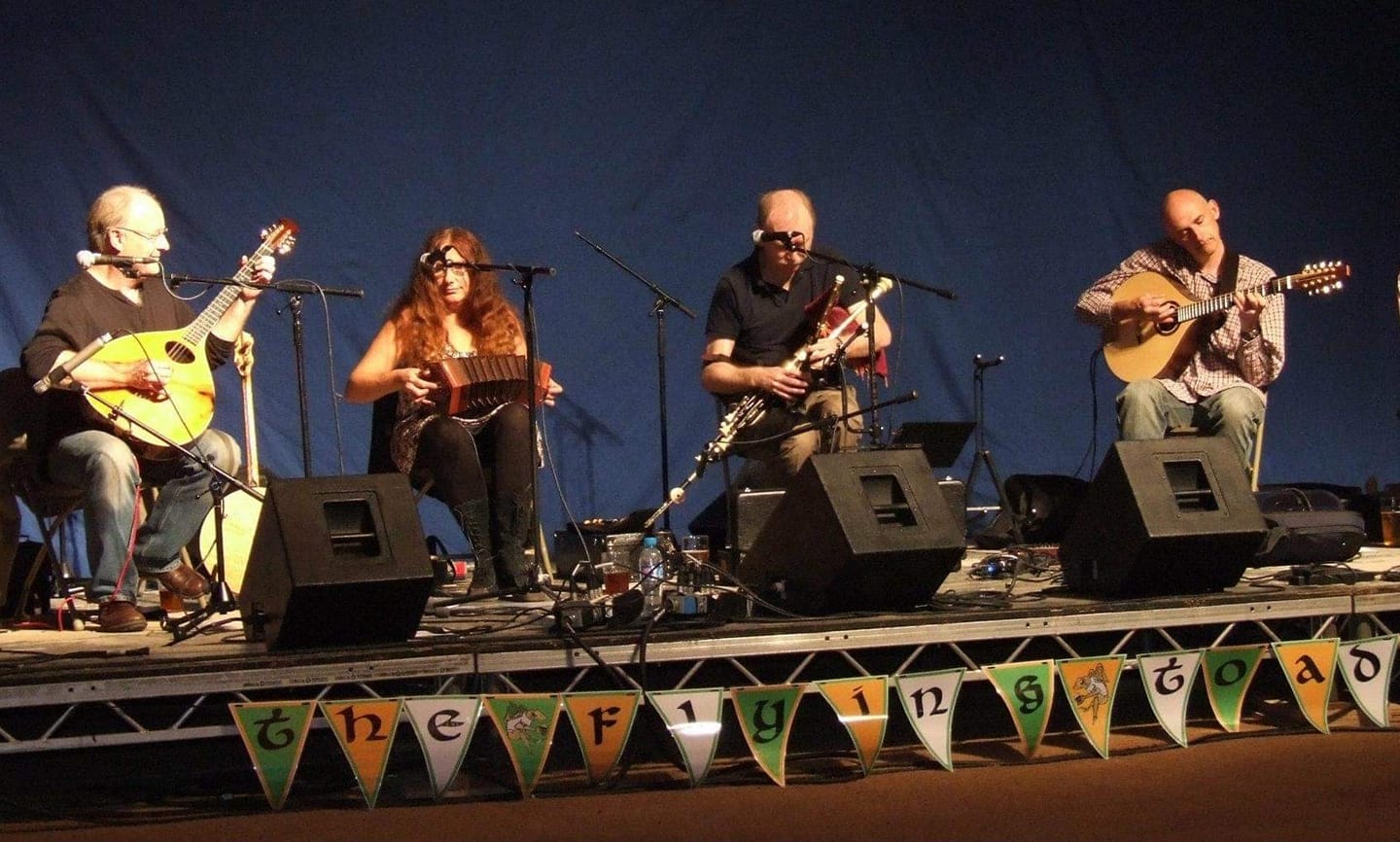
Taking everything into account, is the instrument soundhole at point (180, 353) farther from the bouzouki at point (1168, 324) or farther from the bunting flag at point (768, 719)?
the bouzouki at point (1168, 324)

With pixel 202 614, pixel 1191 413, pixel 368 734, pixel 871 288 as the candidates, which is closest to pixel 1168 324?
pixel 1191 413

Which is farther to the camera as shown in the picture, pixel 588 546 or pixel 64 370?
pixel 588 546

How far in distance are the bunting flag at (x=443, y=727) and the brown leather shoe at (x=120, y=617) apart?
3.40ft

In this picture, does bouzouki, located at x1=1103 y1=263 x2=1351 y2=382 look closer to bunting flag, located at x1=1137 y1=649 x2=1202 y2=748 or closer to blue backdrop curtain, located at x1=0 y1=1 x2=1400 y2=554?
blue backdrop curtain, located at x1=0 y1=1 x2=1400 y2=554

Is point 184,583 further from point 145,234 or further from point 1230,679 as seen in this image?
point 1230,679

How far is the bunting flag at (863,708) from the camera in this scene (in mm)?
3281

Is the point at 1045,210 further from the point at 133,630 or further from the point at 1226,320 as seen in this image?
the point at 133,630

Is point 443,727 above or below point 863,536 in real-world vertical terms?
below

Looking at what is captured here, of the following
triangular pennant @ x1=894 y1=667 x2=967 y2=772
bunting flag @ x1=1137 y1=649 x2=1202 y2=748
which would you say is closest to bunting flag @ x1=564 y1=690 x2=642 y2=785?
triangular pennant @ x1=894 y1=667 x2=967 y2=772

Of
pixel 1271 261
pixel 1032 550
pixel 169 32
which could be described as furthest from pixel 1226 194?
pixel 169 32

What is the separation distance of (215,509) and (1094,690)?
2.33 meters

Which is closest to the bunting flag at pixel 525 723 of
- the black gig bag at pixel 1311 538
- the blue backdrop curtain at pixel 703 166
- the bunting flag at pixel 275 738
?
the bunting flag at pixel 275 738

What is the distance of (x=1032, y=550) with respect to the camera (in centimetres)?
507

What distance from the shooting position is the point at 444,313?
4598 mm
